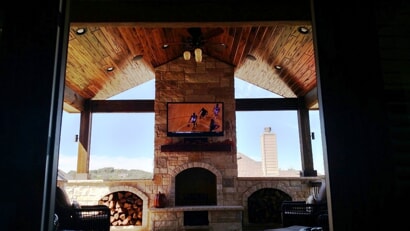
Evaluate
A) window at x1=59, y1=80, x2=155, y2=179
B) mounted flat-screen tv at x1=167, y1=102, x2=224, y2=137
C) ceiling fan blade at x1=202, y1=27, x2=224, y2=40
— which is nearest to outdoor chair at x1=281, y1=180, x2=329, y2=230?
mounted flat-screen tv at x1=167, y1=102, x2=224, y2=137

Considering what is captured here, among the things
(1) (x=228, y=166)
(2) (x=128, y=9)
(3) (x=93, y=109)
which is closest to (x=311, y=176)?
(1) (x=228, y=166)

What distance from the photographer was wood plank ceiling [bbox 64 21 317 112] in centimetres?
498

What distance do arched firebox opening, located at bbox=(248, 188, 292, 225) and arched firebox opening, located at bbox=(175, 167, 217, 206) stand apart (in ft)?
2.52

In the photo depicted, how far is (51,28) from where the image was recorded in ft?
4.20

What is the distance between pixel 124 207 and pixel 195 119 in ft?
7.18

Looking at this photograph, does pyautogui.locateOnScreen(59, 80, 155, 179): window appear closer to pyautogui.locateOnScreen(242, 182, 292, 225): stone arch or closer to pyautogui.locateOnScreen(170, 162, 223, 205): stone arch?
pyautogui.locateOnScreen(170, 162, 223, 205): stone arch

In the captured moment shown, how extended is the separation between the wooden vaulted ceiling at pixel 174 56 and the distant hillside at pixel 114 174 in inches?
54.7

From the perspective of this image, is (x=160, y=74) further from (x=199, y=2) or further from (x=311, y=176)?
(x=199, y=2)

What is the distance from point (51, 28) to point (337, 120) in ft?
4.02

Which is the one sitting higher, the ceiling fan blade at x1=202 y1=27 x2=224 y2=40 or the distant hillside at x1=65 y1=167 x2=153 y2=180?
the ceiling fan blade at x1=202 y1=27 x2=224 y2=40

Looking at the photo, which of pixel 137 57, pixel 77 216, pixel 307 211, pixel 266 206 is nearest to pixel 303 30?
pixel 307 211

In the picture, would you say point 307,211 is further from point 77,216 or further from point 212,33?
point 212,33

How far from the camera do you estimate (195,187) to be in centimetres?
633

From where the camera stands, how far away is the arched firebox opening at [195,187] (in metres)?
6.20
